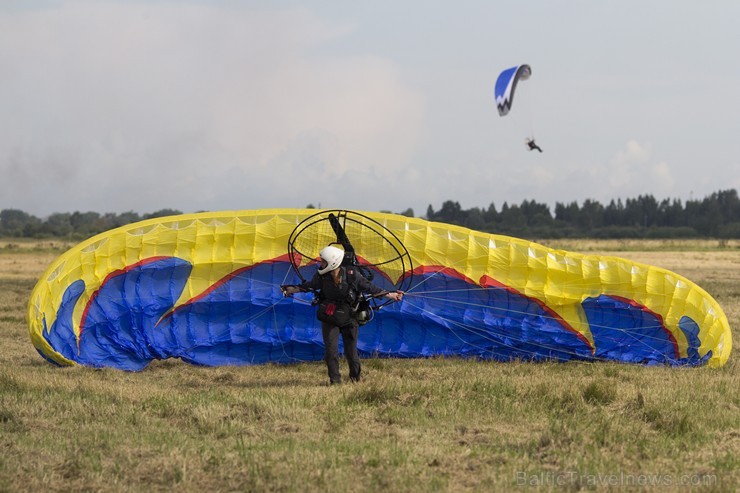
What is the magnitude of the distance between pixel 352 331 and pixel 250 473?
15.3ft

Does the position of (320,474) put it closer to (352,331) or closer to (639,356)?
(352,331)

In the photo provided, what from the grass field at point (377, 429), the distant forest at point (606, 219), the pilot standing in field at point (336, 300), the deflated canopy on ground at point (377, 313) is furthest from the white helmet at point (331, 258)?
the distant forest at point (606, 219)

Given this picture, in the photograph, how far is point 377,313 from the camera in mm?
13391

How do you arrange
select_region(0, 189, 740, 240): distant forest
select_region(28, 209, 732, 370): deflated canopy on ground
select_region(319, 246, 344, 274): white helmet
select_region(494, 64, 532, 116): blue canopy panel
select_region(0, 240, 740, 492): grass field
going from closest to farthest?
select_region(0, 240, 740, 492): grass field → select_region(319, 246, 344, 274): white helmet → select_region(28, 209, 732, 370): deflated canopy on ground → select_region(494, 64, 532, 116): blue canopy panel → select_region(0, 189, 740, 240): distant forest

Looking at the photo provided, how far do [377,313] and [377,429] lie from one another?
482cm

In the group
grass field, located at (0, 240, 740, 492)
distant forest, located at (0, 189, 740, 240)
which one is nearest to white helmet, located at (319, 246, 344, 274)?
grass field, located at (0, 240, 740, 492)

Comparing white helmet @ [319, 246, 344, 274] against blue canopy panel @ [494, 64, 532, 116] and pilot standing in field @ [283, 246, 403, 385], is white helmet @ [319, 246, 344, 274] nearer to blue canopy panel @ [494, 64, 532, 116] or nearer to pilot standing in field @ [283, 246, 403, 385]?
pilot standing in field @ [283, 246, 403, 385]

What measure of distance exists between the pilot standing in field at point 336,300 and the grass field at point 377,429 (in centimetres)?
40

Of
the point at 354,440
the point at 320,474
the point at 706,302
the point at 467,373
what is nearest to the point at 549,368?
the point at 467,373

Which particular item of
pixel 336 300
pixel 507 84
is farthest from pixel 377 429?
pixel 507 84

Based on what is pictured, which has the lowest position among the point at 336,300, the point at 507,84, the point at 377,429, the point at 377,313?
the point at 377,429

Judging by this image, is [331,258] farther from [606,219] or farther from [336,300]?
[606,219]

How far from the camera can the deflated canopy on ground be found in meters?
12.9

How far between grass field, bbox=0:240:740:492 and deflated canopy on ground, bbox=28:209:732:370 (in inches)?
27.7
